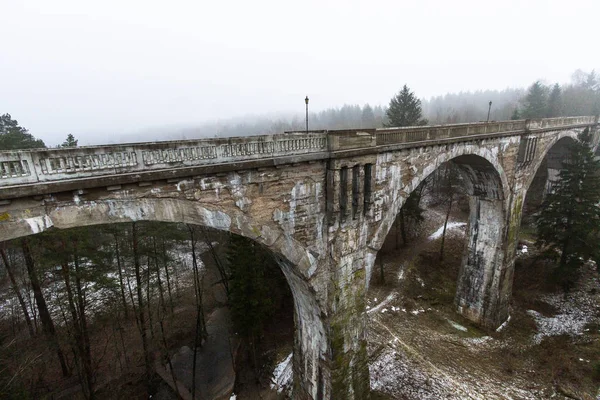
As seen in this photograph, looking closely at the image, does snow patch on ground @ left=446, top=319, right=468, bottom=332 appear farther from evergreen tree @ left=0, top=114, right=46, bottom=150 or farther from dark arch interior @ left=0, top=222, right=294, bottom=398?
evergreen tree @ left=0, top=114, right=46, bottom=150

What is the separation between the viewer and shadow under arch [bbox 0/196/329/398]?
493 cm

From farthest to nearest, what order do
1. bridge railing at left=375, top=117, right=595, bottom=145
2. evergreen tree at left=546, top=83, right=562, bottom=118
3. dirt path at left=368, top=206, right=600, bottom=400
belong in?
evergreen tree at left=546, top=83, right=562, bottom=118 → dirt path at left=368, top=206, right=600, bottom=400 → bridge railing at left=375, top=117, right=595, bottom=145

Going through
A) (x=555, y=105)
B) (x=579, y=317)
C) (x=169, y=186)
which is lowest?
(x=579, y=317)

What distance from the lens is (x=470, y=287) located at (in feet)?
57.7

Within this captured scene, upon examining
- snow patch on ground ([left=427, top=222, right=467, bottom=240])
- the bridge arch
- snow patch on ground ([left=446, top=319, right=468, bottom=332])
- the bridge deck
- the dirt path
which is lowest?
snow patch on ground ([left=446, top=319, right=468, bottom=332])

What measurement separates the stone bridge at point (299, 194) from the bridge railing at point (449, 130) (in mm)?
58

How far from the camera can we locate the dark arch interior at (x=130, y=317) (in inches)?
452

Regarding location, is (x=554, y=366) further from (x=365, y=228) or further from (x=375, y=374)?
(x=365, y=228)

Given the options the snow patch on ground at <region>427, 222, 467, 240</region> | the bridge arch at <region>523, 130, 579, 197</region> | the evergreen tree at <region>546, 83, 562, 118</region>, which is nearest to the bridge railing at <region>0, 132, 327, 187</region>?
the bridge arch at <region>523, 130, 579, 197</region>

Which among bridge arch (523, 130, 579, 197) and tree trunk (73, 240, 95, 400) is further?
bridge arch (523, 130, 579, 197)

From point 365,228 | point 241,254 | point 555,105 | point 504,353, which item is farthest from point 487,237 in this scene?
point 555,105

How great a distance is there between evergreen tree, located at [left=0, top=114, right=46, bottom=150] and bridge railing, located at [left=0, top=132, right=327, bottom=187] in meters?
16.1

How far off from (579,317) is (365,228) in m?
16.7

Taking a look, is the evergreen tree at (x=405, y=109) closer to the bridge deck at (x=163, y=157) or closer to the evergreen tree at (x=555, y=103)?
the bridge deck at (x=163, y=157)
